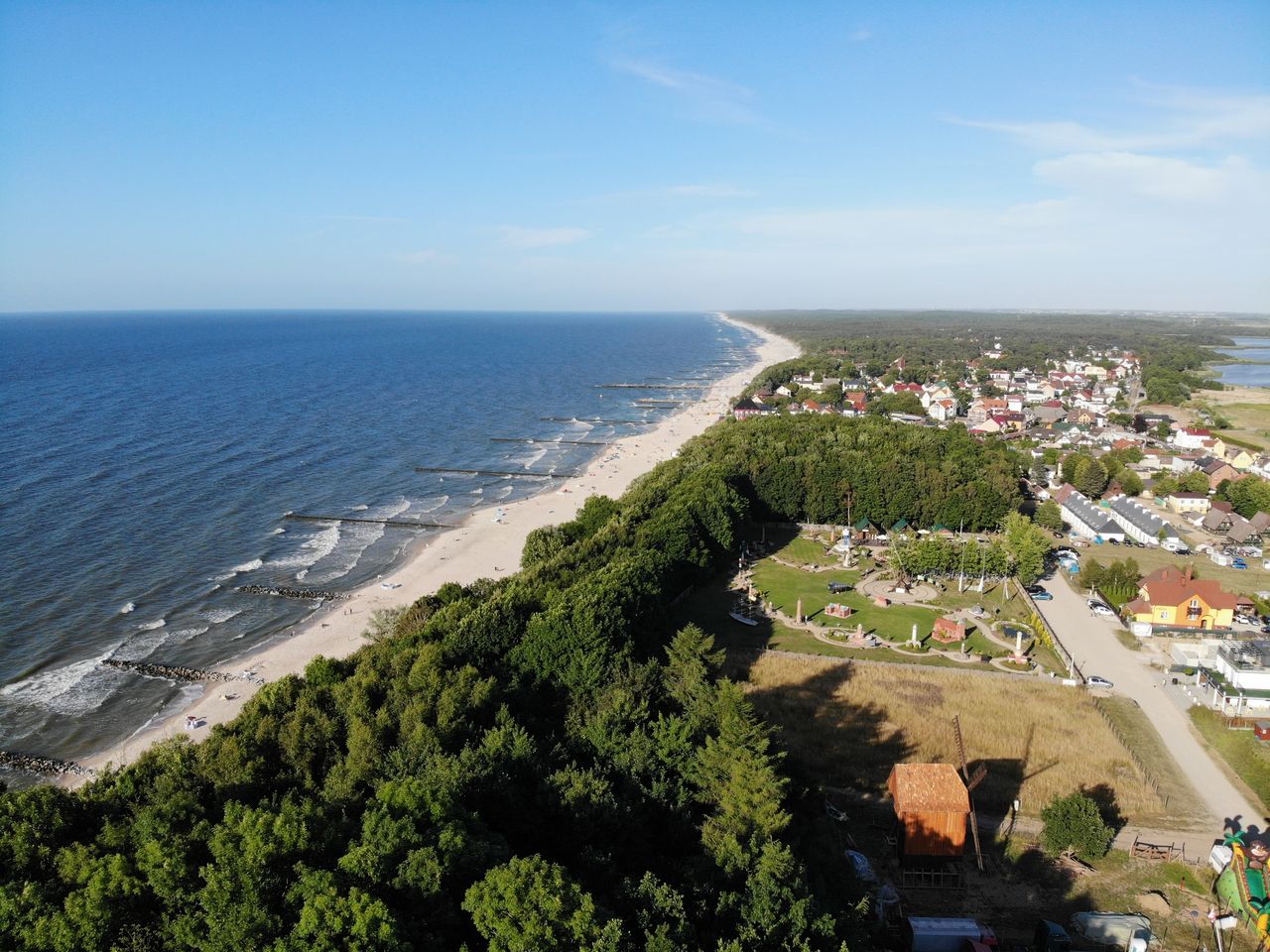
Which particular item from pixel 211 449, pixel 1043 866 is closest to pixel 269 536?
pixel 211 449

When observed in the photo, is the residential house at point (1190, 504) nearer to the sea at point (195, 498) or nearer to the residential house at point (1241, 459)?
the residential house at point (1241, 459)

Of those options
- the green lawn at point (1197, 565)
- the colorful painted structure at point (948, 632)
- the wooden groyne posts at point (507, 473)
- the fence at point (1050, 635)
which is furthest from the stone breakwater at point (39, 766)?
the green lawn at point (1197, 565)

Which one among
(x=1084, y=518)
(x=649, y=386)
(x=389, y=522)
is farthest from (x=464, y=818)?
(x=649, y=386)

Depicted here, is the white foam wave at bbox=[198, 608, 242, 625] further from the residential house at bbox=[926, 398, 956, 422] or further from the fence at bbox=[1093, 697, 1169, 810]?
the residential house at bbox=[926, 398, 956, 422]

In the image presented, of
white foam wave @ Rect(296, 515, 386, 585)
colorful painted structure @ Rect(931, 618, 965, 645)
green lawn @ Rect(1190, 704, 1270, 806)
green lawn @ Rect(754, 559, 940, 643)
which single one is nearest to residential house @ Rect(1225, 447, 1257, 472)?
green lawn @ Rect(754, 559, 940, 643)

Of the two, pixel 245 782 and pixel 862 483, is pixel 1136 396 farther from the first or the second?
pixel 245 782

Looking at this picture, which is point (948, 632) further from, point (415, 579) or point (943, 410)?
point (943, 410)
